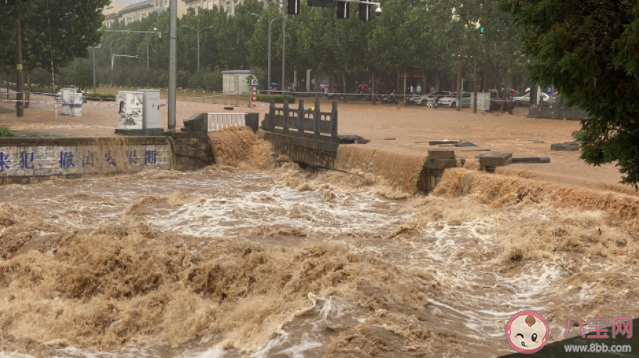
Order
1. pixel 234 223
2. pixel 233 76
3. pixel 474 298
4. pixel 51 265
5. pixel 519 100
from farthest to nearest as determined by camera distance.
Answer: pixel 233 76 < pixel 519 100 < pixel 234 223 < pixel 51 265 < pixel 474 298

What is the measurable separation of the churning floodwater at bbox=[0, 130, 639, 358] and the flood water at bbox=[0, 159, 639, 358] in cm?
3

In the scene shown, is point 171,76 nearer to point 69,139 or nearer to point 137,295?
point 69,139

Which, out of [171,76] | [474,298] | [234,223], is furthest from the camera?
[171,76]

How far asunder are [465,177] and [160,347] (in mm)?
8579

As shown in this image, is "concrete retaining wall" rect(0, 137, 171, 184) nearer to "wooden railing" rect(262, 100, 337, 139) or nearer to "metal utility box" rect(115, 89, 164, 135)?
"metal utility box" rect(115, 89, 164, 135)

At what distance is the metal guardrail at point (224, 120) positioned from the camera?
23.1m

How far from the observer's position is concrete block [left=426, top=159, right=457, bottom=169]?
15.9 m

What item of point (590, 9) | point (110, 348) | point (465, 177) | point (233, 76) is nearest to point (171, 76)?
point (465, 177)

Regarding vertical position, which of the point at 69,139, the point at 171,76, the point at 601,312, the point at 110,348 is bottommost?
the point at 110,348

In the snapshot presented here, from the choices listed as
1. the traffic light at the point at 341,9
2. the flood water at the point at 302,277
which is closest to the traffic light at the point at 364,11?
the traffic light at the point at 341,9

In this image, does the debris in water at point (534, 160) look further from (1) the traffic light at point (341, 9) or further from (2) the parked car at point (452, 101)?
(2) the parked car at point (452, 101)

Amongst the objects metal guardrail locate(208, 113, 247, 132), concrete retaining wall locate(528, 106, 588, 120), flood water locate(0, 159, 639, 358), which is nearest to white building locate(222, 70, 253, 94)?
concrete retaining wall locate(528, 106, 588, 120)

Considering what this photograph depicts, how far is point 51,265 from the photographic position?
10.9 m

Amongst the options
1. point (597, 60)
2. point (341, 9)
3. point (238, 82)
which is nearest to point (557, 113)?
point (341, 9)
